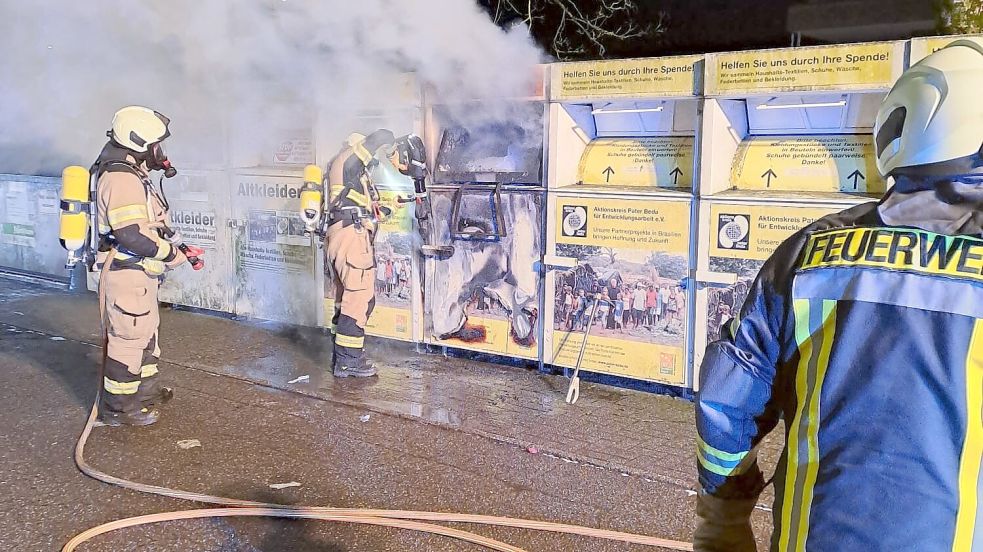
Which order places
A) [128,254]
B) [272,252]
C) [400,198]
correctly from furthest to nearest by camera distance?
[272,252] → [400,198] → [128,254]

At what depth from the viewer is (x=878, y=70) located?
196 inches

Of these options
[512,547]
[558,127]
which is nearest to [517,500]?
[512,547]

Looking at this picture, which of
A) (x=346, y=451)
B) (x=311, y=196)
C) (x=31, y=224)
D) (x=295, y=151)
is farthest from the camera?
(x=31, y=224)

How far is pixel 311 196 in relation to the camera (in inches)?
261

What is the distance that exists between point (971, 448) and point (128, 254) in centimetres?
506

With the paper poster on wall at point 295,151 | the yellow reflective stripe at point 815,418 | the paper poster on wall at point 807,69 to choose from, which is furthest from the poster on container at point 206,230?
the yellow reflective stripe at point 815,418

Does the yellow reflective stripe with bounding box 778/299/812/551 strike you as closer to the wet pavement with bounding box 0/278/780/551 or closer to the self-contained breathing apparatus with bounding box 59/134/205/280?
the wet pavement with bounding box 0/278/780/551

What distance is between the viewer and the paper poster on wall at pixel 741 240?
5.39 metres

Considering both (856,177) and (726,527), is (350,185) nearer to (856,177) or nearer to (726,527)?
(856,177)

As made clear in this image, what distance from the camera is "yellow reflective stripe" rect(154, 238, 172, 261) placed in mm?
5496

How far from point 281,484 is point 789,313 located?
3.37 m

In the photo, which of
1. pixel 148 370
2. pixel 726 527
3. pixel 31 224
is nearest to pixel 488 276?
pixel 148 370

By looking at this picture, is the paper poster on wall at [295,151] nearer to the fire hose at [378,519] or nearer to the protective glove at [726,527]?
the fire hose at [378,519]

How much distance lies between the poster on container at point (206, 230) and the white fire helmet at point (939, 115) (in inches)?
294
